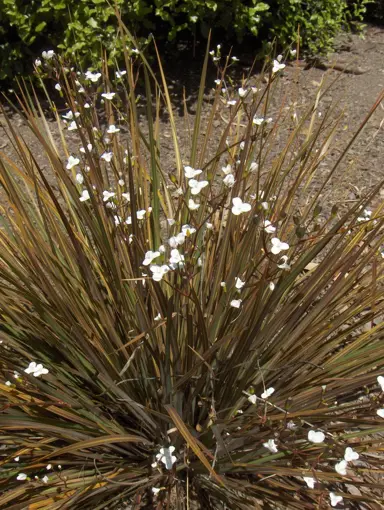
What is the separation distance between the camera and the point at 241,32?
393 centimetres

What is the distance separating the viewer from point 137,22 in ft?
12.8

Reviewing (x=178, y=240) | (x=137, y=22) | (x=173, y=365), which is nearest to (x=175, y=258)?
(x=178, y=240)

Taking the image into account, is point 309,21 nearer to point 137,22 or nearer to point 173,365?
point 137,22

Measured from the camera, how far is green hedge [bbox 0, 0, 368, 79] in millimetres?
3541

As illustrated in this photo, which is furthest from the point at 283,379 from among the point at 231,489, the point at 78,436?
the point at 78,436

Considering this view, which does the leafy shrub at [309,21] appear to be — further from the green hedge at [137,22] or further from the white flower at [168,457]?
the white flower at [168,457]

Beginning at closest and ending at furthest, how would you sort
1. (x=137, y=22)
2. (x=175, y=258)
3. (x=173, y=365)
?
(x=175, y=258) < (x=173, y=365) < (x=137, y=22)

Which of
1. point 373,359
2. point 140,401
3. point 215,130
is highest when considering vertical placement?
point 373,359

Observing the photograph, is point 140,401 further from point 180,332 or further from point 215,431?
point 215,431

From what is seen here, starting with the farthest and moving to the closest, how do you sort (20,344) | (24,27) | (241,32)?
(241,32)
(24,27)
(20,344)

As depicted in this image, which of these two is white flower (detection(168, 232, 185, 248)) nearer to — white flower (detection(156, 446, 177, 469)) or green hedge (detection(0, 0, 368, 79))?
white flower (detection(156, 446, 177, 469))

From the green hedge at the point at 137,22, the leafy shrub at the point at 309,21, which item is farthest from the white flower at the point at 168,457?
the leafy shrub at the point at 309,21

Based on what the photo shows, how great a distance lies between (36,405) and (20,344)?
34 cm

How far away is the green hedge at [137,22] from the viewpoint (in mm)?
3541
